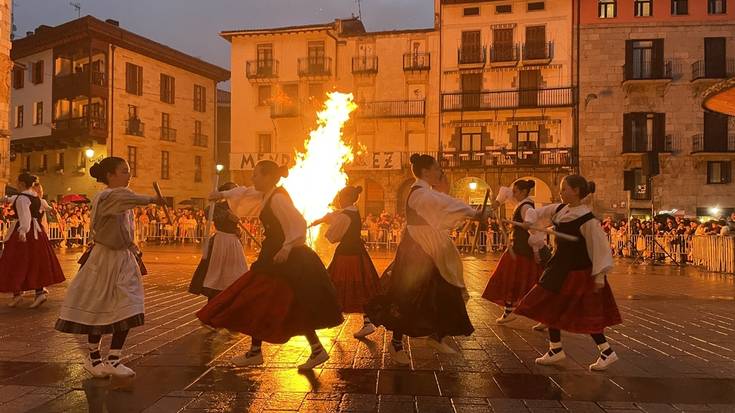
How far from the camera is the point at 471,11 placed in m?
35.0

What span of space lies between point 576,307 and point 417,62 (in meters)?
31.4

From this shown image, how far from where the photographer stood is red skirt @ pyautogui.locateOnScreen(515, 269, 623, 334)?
18.1 ft

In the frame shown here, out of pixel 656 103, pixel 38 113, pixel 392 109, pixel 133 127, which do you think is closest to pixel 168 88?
pixel 133 127

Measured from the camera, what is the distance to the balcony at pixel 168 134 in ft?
131

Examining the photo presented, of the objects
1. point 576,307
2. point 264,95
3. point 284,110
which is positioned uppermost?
point 264,95

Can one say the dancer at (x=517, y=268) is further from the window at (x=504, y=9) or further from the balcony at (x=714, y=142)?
the window at (x=504, y=9)

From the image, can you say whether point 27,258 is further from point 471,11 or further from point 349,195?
point 471,11

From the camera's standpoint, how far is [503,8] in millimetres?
34500

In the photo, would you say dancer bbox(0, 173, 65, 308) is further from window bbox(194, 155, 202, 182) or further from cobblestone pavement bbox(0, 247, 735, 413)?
window bbox(194, 155, 202, 182)

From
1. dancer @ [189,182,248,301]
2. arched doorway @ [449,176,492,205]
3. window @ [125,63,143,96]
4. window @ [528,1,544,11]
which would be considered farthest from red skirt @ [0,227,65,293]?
window @ [125,63,143,96]

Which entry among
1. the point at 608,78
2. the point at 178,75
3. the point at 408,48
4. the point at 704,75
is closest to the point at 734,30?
the point at 704,75

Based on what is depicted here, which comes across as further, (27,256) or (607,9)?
(607,9)

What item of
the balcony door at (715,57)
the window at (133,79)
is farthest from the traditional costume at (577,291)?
the window at (133,79)

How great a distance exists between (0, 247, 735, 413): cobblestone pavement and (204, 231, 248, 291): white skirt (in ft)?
2.08
